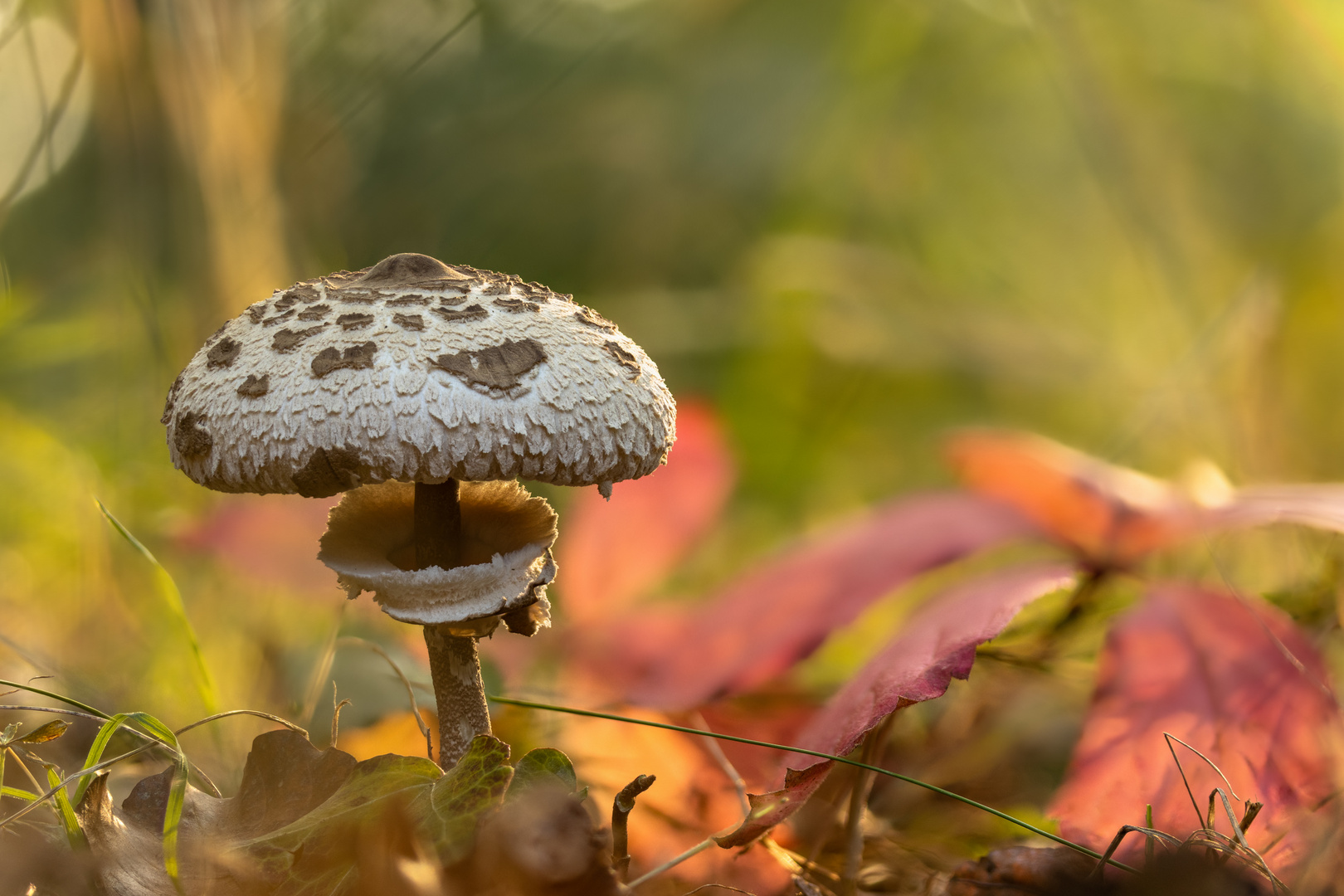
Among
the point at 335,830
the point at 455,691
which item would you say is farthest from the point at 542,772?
the point at 455,691

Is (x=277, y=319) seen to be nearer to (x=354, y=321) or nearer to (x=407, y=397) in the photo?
(x=354, y=321)

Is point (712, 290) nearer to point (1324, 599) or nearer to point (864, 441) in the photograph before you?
point (864, 441)

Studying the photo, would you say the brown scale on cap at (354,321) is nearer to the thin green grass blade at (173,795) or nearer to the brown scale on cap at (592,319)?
the brown scale on cap at (592,319)

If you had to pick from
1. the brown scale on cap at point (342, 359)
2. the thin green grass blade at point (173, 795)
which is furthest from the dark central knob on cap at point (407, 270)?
the thin green grass blade at point (173, 795)

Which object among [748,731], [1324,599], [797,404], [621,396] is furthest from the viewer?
[797,404]

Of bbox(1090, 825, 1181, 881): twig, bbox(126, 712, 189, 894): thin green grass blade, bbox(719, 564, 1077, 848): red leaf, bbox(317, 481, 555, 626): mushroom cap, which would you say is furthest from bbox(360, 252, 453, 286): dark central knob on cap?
bbox(1090, 825, 1181, 881): twig

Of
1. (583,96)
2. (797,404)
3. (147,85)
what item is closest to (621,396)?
(147,85)
